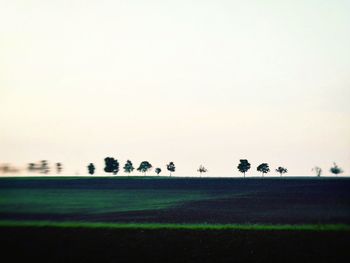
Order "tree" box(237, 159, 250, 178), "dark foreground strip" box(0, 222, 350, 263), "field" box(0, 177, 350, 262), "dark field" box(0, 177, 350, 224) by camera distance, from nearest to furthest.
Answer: "dark foreground strip" box(0, 222, 350, 263) < "field" box(0, 177, 350, 262) < "dark field" box(0, 177, 350, 224) < "tree" box(237, 159, 250, 178)

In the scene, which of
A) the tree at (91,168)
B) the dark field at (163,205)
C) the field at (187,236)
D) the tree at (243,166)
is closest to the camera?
the field at (187,236)

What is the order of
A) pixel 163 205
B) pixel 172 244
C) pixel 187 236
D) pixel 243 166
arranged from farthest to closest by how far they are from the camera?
pixel 243 166 < pixel 163 205 < pixel 187 236 < pixel 172 244

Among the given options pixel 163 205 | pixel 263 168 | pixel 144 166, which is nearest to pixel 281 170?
pixel 263 168

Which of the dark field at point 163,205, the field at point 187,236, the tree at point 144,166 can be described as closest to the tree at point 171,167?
the tree at point 144,166

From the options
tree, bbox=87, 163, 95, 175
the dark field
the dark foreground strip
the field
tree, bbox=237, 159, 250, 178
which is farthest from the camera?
tree, bbox=87, 163, 95, 175

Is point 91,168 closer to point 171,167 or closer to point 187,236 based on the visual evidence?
point 171,167

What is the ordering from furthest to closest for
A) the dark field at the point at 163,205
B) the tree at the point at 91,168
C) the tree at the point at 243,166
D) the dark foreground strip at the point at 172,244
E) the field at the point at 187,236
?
1. the tree at the point at 91,168
2. the tree at the point at 243,166
3. the dark field at the point at 163,205
4. the field at the point at 187,236
5. the dark foreground strip at the point at 172,244

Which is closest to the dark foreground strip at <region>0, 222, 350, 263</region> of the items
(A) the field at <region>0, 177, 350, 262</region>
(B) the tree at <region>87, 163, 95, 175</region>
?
(A) the field at <region>0, 177, 350, 262</region>

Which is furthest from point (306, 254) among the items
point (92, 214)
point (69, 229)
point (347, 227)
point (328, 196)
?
point (328, 196)

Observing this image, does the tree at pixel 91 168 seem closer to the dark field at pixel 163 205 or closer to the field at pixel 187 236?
the dark field at pixel 163 205

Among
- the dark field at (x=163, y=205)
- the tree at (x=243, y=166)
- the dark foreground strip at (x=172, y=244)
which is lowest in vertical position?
the dark foreground strip at (x=172, y=244)

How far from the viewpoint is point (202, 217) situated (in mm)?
35875

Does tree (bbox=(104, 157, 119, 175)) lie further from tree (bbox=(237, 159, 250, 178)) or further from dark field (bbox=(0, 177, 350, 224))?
dark field (bbox=(0, 177, 350, 224))

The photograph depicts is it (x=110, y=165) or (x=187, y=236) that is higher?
(x=110, y=165)
